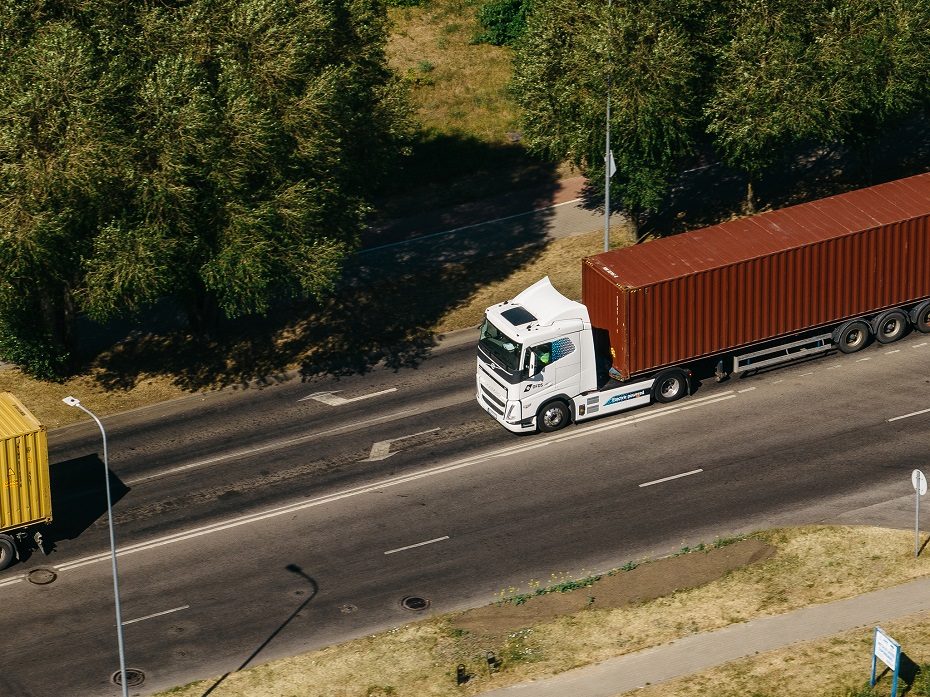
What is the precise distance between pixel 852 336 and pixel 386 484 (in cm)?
1568

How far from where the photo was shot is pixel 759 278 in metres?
42.2

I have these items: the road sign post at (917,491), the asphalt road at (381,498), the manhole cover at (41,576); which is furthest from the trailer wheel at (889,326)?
the manhole cover at (41,576)

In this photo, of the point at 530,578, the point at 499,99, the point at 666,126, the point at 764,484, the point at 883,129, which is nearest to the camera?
the point at 530,578

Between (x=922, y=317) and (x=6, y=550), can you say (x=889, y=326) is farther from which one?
(x=6, y=550)

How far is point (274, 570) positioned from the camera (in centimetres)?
3703

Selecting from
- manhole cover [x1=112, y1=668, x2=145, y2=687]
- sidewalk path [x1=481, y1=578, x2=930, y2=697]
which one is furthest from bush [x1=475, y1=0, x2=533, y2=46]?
manhole cover [x1=112, y1=668, x2=145, y2=687]

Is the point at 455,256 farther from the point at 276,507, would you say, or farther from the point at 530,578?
the point at 530,578

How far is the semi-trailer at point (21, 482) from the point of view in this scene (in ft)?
121

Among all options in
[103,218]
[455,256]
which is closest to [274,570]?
[103,218]

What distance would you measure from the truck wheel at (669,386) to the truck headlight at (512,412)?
14.1 ft

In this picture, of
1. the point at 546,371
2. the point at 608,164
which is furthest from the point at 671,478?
the point at 608,164

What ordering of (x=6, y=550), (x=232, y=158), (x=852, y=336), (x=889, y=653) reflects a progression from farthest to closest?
1. (x=852, y=336)
2. (x=232, y=158)
3. (x=6, y=550)
4. (x=889, y=653)

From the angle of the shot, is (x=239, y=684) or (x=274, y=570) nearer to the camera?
(x=239, y=684)

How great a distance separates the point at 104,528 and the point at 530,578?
1239cm
